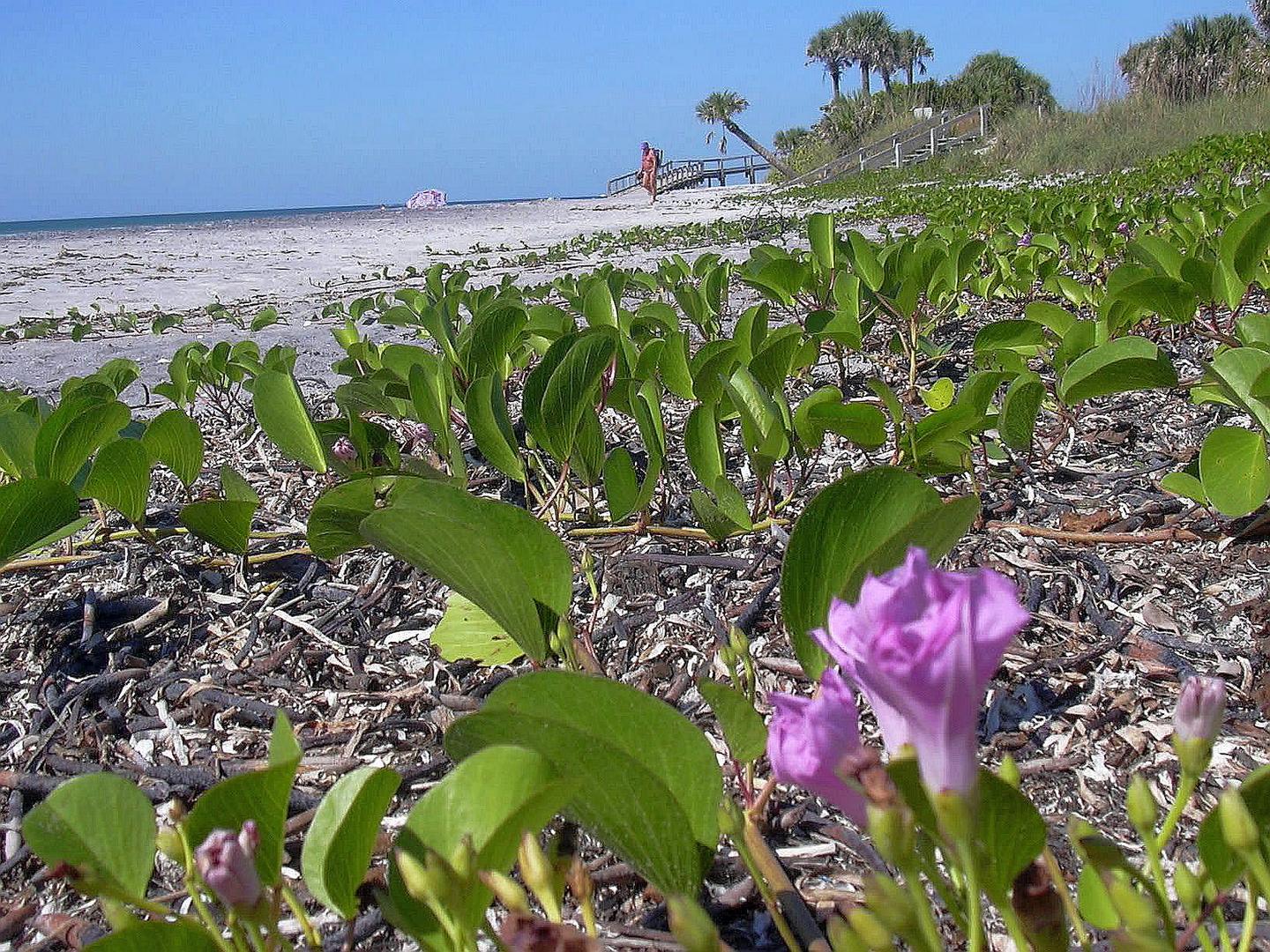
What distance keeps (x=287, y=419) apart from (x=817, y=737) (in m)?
1.17

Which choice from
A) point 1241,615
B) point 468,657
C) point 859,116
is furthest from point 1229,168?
point 859,116

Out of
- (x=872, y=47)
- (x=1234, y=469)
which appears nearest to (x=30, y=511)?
(x=1234, y=469)

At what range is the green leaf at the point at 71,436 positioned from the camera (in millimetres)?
1214

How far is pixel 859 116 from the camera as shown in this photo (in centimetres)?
2831

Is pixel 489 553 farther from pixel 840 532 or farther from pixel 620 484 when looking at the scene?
pixel 620 484

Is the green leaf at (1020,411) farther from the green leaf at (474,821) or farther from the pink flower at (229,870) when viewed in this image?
the pink flower at (229,870)

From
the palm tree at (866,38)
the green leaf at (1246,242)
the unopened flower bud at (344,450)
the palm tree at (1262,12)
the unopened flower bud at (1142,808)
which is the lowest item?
the unopened flower bud at (1142,808)

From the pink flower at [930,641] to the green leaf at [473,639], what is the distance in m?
0.62

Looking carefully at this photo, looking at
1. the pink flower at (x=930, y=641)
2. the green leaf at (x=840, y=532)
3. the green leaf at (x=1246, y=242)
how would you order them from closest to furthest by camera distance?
the pink flower at (x=930, y=641)
the green leaf at (x=840, y=532)
the green leaf at (x=1246, y=242)

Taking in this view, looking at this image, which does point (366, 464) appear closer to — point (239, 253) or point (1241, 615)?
point (1241, 615)

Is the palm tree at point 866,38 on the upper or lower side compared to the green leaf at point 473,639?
upper

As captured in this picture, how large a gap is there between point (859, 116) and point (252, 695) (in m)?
29.9

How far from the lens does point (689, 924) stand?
40 cm

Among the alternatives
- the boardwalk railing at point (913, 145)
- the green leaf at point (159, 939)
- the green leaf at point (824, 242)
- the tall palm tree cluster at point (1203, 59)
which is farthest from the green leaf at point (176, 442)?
the boardwalk railing at point (913, 145)
